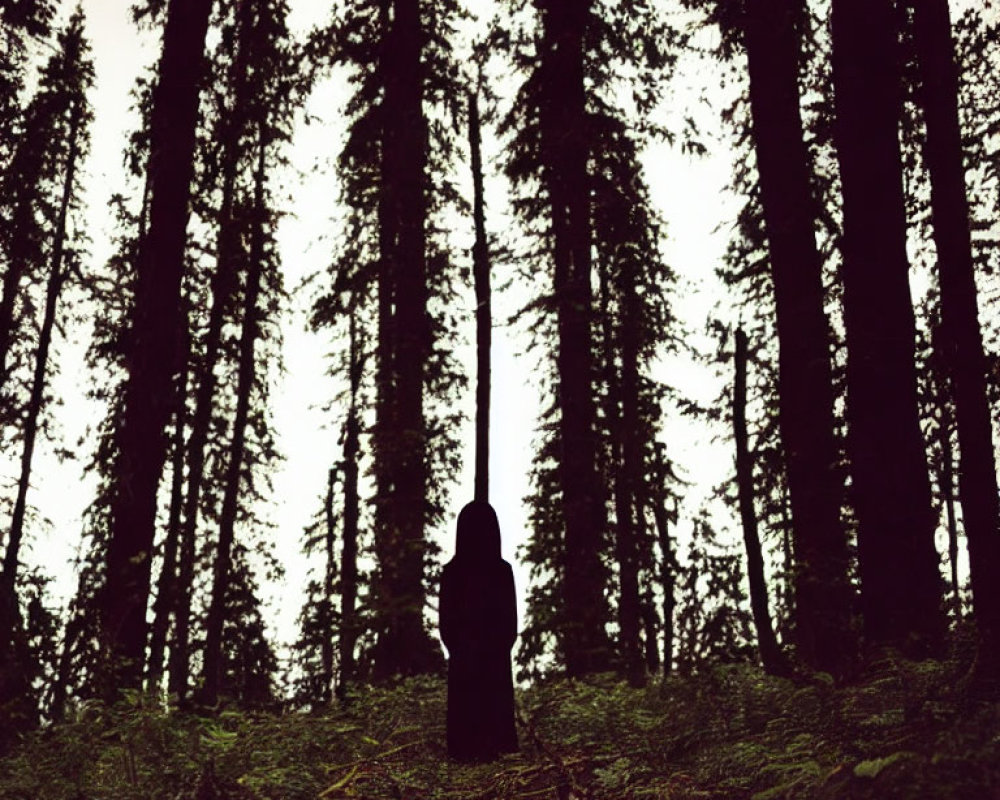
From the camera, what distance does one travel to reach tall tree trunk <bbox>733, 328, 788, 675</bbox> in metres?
10.2

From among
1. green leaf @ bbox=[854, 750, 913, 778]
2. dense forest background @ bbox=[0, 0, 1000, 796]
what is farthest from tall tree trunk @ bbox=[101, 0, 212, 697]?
green leaf @ bbox=[854, 750, 913, 778]

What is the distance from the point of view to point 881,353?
6.95 metres

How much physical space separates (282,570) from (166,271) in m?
16.7

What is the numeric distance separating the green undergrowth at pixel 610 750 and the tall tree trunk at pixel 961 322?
2.10 ft

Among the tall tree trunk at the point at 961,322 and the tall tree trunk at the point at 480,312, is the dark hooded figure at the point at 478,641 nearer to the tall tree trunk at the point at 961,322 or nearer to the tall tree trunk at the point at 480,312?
the tall tree trunk at the point at 961,322

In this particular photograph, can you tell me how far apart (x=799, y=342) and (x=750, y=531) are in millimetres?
3602

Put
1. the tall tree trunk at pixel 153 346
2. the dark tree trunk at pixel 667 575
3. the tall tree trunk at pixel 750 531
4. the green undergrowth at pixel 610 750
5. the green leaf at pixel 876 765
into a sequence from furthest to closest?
1. the dark tree trunk at pixel 667 575
2. the tall tree trunk at pixel 750 531
3. the tall tree trunk at pixel 153 346
4. the green undergrowth at pixel 610 750
5. the green leaf at pixel 876 765

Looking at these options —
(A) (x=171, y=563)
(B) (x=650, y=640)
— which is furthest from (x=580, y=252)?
(B) (x=650, y=640)

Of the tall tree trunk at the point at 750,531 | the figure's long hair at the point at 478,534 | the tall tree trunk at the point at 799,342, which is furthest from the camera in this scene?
the tall tree trunk at the point at 750,531

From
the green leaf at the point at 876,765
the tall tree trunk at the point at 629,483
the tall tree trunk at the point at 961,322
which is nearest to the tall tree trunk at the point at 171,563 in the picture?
the tall tree trunk at the point at 629,483

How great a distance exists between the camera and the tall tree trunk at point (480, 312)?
44.4ft

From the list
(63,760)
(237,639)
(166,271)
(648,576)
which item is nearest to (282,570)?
(237,639)

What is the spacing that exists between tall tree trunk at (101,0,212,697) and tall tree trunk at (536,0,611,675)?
563 centimetres

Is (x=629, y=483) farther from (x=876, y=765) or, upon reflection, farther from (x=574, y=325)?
(x=876, y=765)
